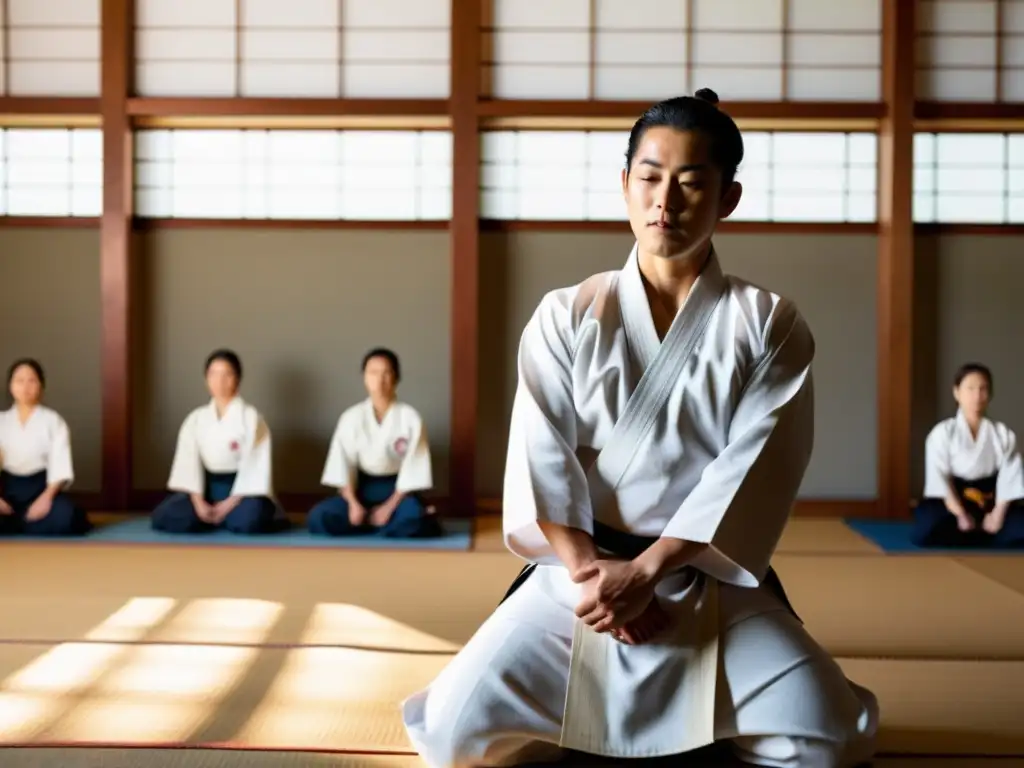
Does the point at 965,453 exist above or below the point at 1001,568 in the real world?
above

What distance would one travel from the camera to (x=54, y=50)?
23.0 ft

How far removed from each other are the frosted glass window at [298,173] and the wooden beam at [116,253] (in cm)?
27

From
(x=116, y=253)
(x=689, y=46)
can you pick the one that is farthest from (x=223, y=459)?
(x=689, y=46)

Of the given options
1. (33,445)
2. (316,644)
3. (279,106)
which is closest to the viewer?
(316,644)

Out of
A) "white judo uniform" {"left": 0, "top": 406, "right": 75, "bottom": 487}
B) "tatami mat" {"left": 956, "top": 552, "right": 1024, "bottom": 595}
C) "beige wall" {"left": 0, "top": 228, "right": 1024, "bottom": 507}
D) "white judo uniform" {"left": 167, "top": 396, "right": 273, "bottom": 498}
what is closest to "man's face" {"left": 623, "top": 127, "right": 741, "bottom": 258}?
"tatami mat" {"left": 956, "top": 552, "right": 1024, "bottom": 595}

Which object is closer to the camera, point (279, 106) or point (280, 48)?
point (279, 106)

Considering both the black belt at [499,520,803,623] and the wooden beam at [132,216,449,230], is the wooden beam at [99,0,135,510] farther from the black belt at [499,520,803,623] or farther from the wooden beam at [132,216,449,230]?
the black belt at [499,520,803,623]

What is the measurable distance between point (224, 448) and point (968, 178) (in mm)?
4964

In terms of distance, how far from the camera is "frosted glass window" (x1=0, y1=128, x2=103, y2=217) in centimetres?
710

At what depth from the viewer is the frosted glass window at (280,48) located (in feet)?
22.8

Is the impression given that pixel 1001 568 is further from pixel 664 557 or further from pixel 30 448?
pixel 30 448

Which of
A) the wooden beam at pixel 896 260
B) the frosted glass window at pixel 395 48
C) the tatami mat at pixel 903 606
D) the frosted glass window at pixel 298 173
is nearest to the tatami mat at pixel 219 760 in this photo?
the tatami mat at pixel 903 606

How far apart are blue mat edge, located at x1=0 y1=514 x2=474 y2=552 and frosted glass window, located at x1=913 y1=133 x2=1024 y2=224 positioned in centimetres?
368

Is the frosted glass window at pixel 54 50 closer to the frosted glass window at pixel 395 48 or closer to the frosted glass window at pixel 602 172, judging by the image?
the frosted glass window at pixel 395 48
